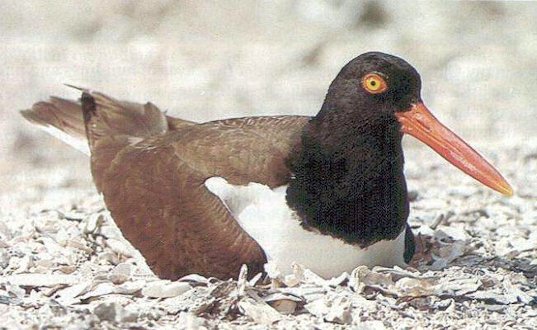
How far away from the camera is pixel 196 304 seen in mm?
3996

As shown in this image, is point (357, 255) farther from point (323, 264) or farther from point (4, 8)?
point (4, 8)

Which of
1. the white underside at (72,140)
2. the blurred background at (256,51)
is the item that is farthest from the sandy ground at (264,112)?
the white underside at (72,140)

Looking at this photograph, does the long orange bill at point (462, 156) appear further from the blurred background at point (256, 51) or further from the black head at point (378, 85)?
the blurred background at point (256, 51)

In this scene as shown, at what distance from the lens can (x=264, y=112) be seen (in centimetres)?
989

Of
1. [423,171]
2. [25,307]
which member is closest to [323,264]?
[25,307]

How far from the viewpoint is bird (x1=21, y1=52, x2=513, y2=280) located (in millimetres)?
4367

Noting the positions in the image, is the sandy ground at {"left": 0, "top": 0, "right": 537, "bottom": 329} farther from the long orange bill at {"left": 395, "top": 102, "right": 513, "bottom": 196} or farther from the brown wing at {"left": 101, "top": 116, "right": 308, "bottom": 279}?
the long orange bill at {"left": 395, "top": 102, "right": 513, "bottom": 196}

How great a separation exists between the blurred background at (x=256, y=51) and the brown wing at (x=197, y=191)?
499 centimetres

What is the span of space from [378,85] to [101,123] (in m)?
1.85

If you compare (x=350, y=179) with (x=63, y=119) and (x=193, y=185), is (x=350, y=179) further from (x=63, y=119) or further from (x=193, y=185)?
(x=63, y=119)

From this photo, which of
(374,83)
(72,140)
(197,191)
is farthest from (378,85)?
(72,140)

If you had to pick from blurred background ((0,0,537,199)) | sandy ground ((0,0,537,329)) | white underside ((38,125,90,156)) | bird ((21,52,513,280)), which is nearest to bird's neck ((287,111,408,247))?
bird ((21,52,513,280))

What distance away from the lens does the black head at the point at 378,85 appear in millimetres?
4355

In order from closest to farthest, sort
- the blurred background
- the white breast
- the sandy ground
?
1. the sandy ground
2. the white breast
3. the blurred background
